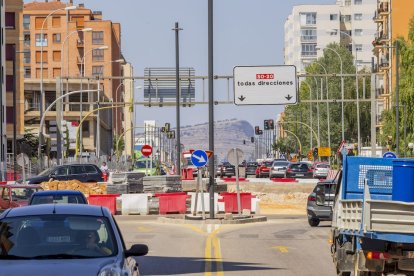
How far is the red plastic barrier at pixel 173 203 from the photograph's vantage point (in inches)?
1945

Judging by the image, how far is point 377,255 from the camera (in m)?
16.1

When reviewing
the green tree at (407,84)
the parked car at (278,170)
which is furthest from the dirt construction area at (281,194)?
the parked car at (278,170)

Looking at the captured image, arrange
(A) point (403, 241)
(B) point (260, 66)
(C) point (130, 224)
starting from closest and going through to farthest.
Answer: (A) point (403, 241) < (C) point (130, 224) < (B) point (260, 66)

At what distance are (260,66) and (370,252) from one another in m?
49.3

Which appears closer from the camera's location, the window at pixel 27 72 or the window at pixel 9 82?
the window at pixel 9 82

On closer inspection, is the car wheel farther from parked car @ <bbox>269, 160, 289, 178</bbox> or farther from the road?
parked car @ <bbox>269, 160, 289, 178</bbox>

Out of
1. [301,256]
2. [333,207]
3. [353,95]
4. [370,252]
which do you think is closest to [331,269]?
[333,207]

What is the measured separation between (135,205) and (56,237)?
37.2 metres

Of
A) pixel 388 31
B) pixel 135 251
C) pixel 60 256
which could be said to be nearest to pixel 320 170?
pixel 388 31

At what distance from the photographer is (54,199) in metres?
26.0

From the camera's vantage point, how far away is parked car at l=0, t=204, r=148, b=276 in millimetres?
11776

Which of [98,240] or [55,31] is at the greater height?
[55,31]

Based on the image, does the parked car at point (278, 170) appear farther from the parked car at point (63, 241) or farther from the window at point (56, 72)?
the window at point (56, 72)

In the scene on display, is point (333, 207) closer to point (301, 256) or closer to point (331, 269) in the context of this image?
point (331, 269)
